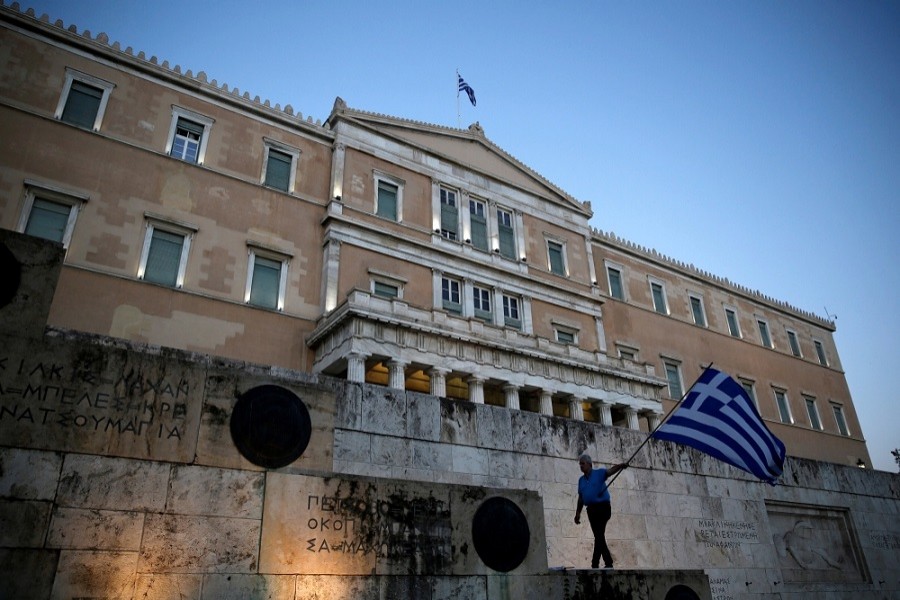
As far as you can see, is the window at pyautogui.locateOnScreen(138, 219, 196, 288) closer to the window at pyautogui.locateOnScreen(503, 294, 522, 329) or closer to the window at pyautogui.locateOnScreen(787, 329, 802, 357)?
the window at pyautogui.locateOnScreen(503, 294, 522, 329)

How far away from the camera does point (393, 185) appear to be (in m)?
28.2

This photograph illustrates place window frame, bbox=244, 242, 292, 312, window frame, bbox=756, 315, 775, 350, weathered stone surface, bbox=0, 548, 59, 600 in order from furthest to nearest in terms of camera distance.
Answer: window frame, bbox=756, 315, 775, 350 → window frame, bbox=244, 242, 292, 312 → weathered stone surface, bbox=0, 548, 59, 600

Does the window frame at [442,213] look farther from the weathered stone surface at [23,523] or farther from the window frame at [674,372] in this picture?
the weathered stone surface at [23,523]

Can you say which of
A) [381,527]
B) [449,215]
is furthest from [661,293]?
[381,527]

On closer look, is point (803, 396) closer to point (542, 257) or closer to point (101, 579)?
point (542, 257)

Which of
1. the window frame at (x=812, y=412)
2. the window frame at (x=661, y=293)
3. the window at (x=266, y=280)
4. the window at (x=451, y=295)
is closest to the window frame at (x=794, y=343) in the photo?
the window frame at (x=812, y=412)

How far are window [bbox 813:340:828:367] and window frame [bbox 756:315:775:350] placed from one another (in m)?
5.77

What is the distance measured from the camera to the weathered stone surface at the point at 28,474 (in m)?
5.78

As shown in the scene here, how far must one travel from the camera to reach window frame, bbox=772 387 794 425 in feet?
131

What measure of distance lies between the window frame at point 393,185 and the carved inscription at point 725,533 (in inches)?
720

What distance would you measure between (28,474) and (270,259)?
18389 mm

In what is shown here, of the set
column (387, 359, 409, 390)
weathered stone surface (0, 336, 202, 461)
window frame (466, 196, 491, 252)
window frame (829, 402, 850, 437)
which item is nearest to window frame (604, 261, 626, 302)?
window frame (466, 196, 491, 252)

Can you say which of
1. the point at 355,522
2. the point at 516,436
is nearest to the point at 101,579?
the point at 355,522

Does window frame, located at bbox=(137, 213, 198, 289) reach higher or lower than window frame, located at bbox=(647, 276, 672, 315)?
lower
